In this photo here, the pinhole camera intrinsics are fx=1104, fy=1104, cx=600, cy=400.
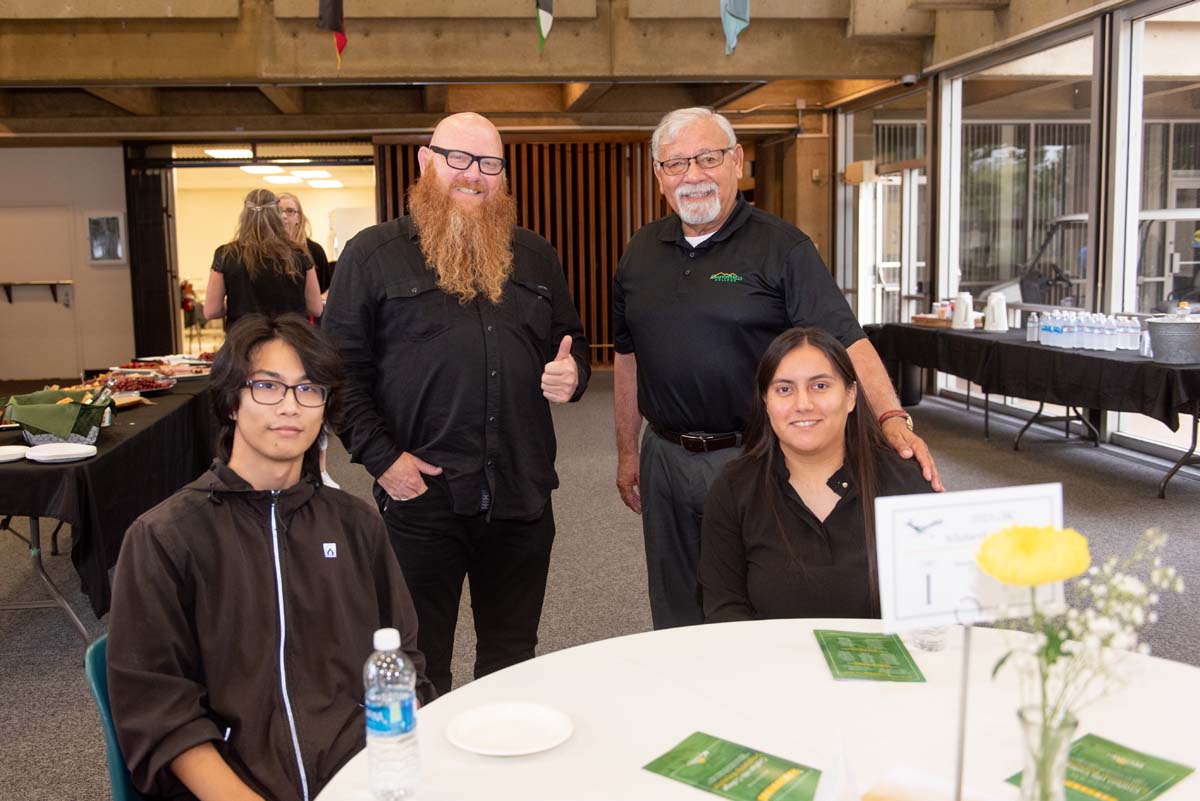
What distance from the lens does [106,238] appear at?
1331cm

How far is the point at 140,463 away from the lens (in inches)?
164

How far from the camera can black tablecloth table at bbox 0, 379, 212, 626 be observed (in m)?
3.54

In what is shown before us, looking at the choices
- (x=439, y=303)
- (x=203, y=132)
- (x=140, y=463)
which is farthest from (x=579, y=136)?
(x=439, y=303)

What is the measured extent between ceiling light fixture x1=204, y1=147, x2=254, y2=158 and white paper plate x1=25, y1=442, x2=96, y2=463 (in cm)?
977

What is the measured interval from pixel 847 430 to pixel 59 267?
43.4 ft

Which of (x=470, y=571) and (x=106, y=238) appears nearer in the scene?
(x=470, y=571)

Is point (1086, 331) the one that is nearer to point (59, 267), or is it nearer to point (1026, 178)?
point (1026, 178)

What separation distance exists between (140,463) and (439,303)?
7.05 ft

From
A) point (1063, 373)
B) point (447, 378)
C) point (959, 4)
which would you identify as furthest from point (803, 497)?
point (959, 4)

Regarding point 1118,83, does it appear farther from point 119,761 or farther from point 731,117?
point 119,761

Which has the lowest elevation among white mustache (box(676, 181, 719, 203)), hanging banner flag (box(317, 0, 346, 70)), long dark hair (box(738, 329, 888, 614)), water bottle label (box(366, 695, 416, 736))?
water bottle label (box(366, 695, 416, 736))

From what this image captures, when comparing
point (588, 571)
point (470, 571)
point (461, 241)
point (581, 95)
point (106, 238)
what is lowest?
point (588, 571)

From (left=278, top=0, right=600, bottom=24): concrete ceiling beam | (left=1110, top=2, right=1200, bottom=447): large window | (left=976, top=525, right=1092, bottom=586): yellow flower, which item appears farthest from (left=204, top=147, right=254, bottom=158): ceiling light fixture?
(left=976, top=525, right=1092, bottom=586): yellow flower

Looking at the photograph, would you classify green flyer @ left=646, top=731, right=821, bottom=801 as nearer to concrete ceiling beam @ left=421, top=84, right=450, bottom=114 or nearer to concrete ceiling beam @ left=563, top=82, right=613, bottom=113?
concrete ceiling beam @ left=563, top=82, right=613, bottom=113
